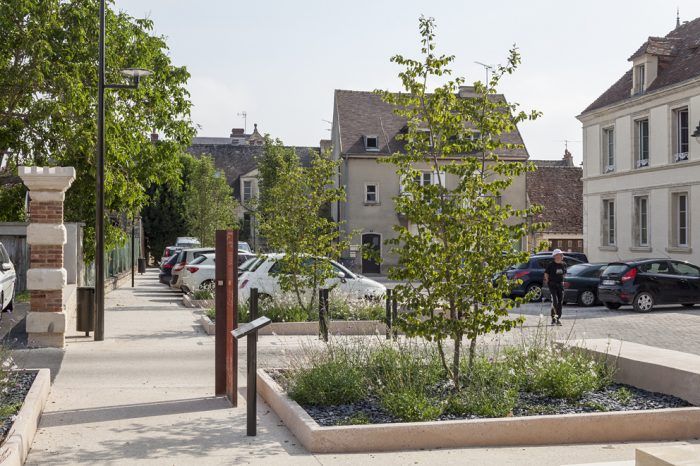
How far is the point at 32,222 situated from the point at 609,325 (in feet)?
42.3

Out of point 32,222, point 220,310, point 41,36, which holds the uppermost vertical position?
point 41,36

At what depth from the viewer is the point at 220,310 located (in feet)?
33.1

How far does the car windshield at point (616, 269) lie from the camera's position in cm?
2470

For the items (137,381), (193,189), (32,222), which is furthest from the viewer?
(193,189)

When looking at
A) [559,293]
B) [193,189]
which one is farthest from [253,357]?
[193,189]

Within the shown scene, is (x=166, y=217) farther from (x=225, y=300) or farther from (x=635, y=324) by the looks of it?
(x=225, y=300)

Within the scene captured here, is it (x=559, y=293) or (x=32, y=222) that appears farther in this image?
(x=559, y=293)

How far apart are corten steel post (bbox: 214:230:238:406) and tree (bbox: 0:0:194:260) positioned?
1594cm

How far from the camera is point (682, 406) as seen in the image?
877 centimetres

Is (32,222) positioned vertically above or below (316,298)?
above

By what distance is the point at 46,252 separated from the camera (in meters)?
14.2

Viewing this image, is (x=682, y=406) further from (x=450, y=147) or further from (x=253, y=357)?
(x=253, y=357)

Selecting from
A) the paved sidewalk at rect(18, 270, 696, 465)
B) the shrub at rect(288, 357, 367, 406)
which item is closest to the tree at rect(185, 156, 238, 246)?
the paved sidewalk at rect(18, 270, 696, 465)

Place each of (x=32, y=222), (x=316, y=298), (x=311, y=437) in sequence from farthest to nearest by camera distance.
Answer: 1. (x=316, y=298)
2. (x=32, y=222)
3. (x=311, y=437)
